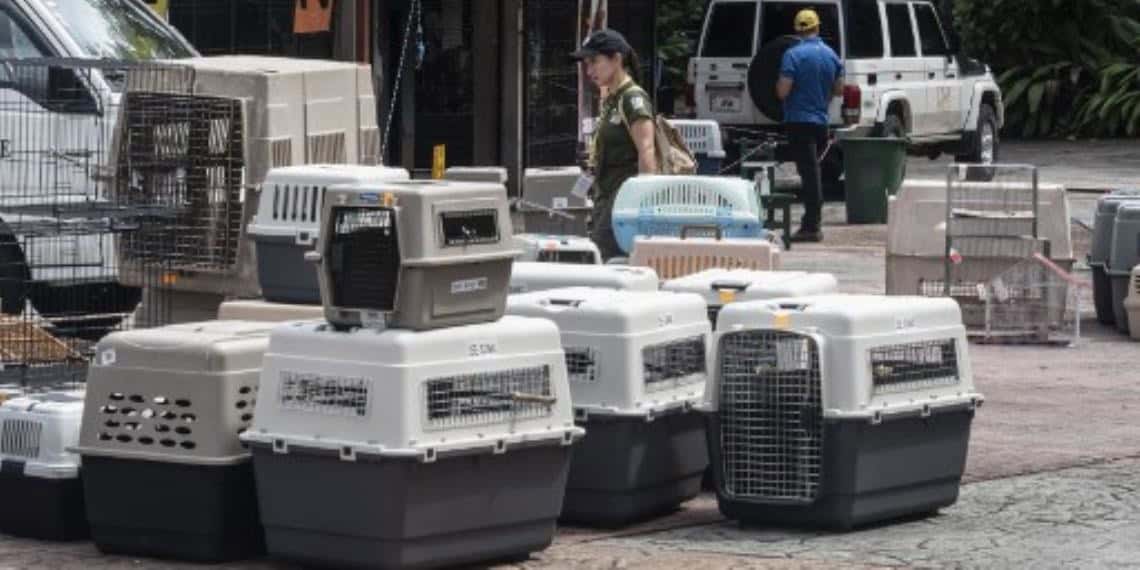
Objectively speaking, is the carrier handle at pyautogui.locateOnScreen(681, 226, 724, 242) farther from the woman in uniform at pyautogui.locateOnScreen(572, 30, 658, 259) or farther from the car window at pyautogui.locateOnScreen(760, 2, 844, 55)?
the car window at pyautogui.locateOnScreen(760, 2, 844, 55)

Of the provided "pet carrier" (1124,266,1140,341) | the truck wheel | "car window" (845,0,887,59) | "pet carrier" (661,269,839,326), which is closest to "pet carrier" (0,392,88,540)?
"pet carrier" (661,269,839,326)

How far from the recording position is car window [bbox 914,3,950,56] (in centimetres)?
2739

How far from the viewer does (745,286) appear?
10219 mm

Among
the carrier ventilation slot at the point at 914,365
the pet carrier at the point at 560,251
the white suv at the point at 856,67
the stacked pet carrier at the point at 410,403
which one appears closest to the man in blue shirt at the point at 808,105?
the white suv at the point at 856,67

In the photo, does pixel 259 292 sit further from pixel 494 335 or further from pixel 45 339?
pixel 494 335

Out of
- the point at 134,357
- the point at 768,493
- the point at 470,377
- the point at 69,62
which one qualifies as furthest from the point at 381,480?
the point at 69,62

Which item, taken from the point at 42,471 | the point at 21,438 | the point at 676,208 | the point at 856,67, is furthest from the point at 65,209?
the point at 856,67

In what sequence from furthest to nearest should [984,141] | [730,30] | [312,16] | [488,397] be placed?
1. [984,141]
2. [730,30]
3. [312,16]
4. [488,397]

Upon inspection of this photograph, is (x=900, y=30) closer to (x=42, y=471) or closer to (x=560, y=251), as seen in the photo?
(x=560, y=251)

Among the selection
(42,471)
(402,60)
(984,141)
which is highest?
(402,60)

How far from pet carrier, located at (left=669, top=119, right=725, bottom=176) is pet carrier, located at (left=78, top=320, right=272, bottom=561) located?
34.9 ft

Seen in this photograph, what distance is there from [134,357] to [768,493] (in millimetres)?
2337

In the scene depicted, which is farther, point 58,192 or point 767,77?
point 767,77

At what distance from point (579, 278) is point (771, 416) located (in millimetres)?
1179
